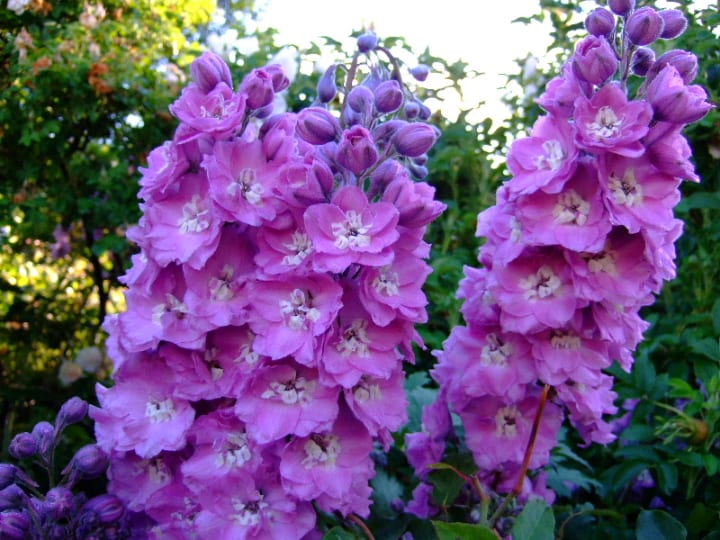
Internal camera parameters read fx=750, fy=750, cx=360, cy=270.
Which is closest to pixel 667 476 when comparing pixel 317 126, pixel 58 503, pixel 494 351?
pixel 494 351

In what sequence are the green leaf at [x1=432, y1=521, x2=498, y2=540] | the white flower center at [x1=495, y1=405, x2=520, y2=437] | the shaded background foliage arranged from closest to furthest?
the green leaf at [x1=432, y1=521, x2=498, y2=540] < the white flower center at [x1=495, y1=405, x2=520, y2=437] < the shaded background foliage

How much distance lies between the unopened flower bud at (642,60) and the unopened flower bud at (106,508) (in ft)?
3.32

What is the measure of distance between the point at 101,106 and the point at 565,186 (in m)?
2.20

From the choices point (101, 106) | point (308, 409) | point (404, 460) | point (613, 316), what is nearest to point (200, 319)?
point (308, 409)

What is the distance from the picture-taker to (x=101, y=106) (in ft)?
9.12

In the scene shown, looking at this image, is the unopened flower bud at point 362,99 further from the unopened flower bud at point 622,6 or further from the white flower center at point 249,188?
the unopened flower bud at point 622,6

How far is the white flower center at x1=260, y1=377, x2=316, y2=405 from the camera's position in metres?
1.00

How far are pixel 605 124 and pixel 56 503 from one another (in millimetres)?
936

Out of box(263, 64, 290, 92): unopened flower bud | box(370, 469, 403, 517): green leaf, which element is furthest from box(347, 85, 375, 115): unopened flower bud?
box(370, 469, 403, 517): green leaf

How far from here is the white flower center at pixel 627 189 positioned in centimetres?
98

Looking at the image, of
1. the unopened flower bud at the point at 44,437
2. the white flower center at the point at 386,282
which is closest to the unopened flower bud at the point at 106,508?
the unopened flower bud at the point at 44,437

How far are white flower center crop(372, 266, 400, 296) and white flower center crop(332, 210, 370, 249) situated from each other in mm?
62

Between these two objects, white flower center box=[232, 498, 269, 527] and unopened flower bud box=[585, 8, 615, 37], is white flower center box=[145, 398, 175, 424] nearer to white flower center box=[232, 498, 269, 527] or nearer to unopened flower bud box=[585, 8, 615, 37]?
white flower center box=[232, 498, 269, 527]

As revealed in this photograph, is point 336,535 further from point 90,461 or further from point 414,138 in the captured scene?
point 414,138
